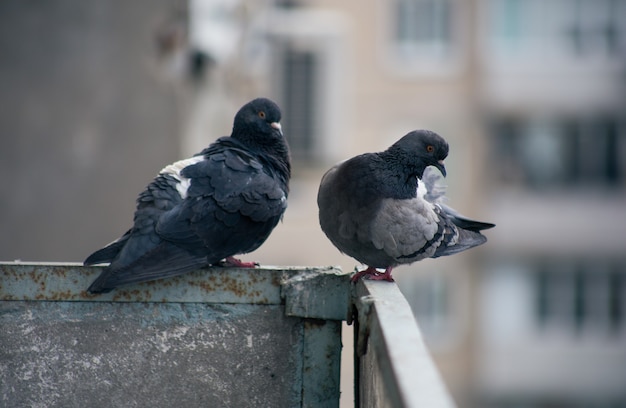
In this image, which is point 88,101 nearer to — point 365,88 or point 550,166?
point 365,88

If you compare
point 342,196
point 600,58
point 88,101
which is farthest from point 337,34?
point 342,196

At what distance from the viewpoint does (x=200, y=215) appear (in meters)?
4.80

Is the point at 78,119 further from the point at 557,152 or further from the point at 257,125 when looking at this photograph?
the point at 557,152

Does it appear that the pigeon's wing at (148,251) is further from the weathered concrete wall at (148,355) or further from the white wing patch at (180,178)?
the weathered concrete wall at (148,355)

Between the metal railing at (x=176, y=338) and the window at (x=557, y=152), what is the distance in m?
21.9

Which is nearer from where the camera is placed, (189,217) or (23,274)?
(23,274)

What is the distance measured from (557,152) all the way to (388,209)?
21.9 meters

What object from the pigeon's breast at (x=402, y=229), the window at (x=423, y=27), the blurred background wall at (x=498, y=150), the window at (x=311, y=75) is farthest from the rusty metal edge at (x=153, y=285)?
the window at (x=423, y=27)

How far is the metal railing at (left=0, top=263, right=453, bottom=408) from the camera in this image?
418 cm

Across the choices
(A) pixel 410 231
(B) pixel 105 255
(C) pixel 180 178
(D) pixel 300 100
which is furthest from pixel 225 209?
(D) pixel 300 100

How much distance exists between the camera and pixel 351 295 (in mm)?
4316

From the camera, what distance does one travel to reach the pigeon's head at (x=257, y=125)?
5.50 metres

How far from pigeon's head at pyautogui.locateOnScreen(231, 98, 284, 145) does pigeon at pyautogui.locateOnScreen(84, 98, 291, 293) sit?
0.23ft

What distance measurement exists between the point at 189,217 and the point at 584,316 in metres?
22.3
